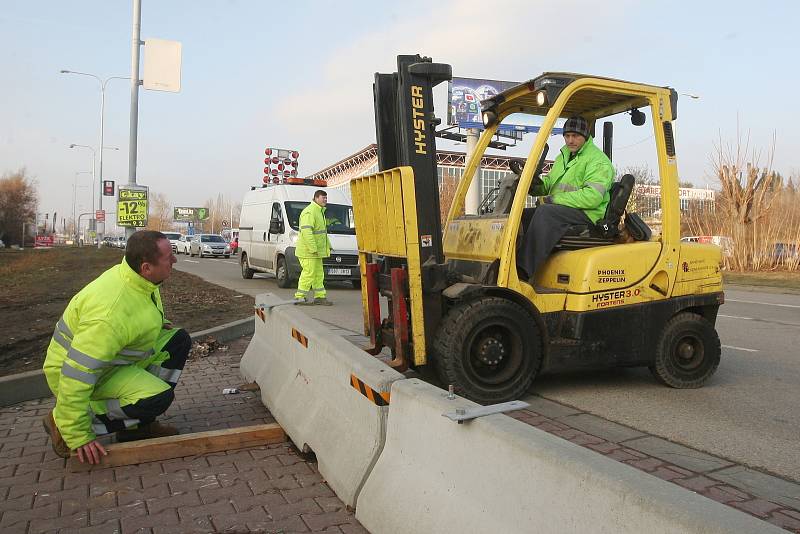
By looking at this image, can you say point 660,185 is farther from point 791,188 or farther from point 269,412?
point 791,188

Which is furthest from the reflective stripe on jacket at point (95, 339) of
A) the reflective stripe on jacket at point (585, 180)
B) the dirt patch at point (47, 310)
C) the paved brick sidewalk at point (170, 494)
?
the reflective stripe on jacket at point (585, 180)

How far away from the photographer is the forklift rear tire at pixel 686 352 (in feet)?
18.8

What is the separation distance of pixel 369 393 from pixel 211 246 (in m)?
39.5

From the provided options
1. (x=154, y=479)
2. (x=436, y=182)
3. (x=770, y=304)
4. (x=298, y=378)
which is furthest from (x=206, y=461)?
(x=770, y=304)

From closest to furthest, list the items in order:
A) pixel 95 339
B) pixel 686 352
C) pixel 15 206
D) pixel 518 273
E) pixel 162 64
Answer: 1. pixel 95 339
2. pixel 518 273
3. pixel 686 352
4. pixel 162 64
5. pixel 15 206

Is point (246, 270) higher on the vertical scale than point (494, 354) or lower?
lower

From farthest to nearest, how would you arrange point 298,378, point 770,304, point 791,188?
point 791,188, point 770,304, point 298,378

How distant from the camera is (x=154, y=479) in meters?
3.72

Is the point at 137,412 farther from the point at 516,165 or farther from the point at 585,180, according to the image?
the point at 585,180

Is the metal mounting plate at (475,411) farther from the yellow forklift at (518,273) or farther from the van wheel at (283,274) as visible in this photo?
the van wheel at (283,274)

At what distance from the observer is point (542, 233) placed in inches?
210

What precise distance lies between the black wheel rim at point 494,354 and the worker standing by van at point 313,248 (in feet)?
23.1

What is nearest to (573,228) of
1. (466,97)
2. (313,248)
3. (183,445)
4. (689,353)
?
(689,353)

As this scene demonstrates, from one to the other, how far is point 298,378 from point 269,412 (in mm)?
815
